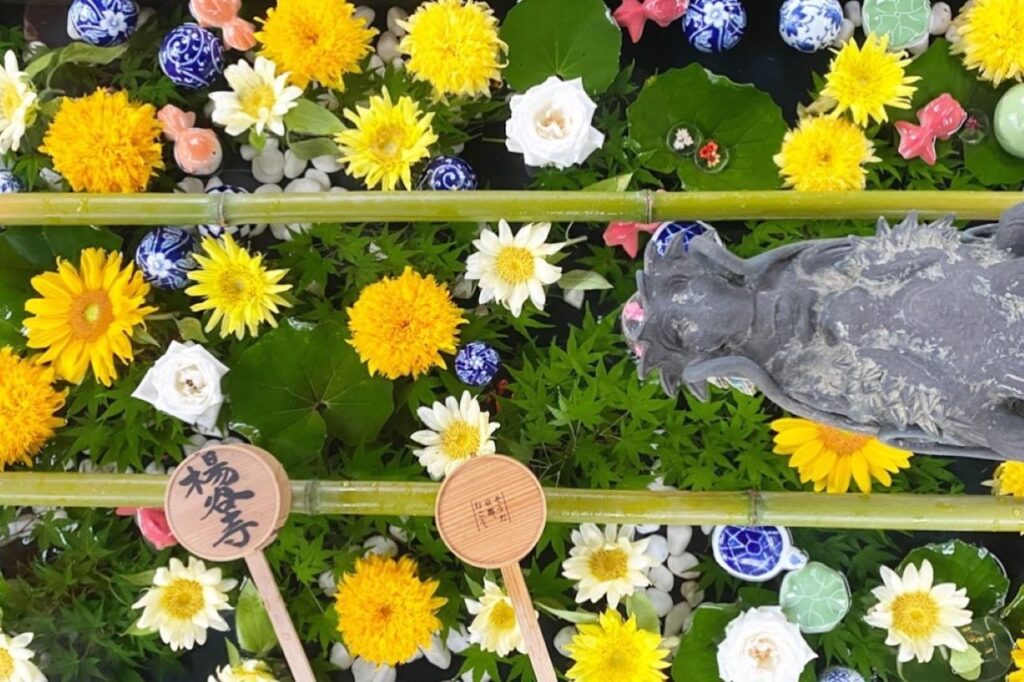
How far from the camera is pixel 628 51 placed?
1.38 metres

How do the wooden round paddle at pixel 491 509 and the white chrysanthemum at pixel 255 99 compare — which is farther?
the white chrysanthemum at pixel 255 99

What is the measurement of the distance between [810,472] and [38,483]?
1178 millimetres

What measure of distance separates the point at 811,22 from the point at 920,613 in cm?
94

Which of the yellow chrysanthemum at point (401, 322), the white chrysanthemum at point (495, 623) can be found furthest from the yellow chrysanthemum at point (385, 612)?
the yellow chrysanthemum at point (401, 322)

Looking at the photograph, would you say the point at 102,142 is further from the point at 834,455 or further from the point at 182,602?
the point at 834,455

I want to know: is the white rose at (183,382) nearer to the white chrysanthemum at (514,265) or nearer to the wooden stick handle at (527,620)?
the white chrysanthemum at (514,265)

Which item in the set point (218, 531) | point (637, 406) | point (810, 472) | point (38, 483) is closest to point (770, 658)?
point (810, 472)

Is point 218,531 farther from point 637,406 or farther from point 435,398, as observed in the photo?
point 637,406

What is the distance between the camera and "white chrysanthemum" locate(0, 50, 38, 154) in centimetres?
126

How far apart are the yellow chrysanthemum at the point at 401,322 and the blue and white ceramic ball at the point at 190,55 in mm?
456

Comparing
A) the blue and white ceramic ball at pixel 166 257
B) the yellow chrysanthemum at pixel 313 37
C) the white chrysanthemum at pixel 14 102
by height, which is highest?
the yellow chrysanthemum at pixel 313 37

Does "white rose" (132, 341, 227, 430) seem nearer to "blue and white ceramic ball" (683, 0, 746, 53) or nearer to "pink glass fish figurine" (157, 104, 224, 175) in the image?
"pink glass fish figurine" (157, 104, 224, 175)

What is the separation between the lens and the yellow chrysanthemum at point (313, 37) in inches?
48.7

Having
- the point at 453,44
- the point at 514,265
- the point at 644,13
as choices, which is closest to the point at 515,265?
the point at 514,265
